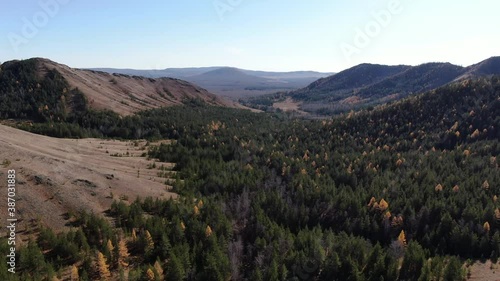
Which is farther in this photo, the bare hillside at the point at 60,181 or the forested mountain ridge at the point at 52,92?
the forested mountain ridge at the point at 52,92

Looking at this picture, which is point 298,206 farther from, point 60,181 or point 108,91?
point 108,91

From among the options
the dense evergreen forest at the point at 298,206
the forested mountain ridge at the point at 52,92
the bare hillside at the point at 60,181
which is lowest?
the dense evergreen forest at the point at 298,206

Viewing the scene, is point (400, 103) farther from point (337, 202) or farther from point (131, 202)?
point (131, 202)

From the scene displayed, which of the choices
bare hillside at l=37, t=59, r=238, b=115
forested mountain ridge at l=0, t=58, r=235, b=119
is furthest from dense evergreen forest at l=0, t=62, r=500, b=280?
bare hillside at l=37, t=59, r=238, b=115

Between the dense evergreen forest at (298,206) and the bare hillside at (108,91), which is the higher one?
the bare hillside at (108,91)

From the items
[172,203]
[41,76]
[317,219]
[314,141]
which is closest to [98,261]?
[172,203]

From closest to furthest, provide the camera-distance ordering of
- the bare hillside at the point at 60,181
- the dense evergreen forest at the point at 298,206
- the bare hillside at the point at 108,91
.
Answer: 1. the dense evergreen forest at the point at 298,206
2. the bare hillside at the point at 60,181
3. the bare hillside at the point at 108,91

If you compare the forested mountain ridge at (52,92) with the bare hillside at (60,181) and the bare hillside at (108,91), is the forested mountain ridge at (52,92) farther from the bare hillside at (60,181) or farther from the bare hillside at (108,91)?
the bare hillside at (60,181)

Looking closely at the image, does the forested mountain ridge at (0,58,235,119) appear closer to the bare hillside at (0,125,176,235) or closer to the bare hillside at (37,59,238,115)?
the bare hillside at (37,59,238,115)

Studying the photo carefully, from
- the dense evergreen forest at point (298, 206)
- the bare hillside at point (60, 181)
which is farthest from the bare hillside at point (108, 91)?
the bare hillside at point (60, 181)
